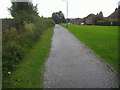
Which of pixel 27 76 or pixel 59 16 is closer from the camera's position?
pixel 27 76

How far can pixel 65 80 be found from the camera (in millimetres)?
5352

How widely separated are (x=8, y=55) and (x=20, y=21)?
13103 millimetres

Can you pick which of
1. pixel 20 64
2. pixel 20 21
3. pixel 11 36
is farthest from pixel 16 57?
pixel 20 21

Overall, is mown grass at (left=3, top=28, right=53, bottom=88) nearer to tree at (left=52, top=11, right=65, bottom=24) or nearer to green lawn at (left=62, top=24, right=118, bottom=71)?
green lawn at (left=62, top=24, right=118, bottom=71)

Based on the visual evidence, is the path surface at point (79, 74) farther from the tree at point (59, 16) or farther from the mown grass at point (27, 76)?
the tree at point (59, 16)

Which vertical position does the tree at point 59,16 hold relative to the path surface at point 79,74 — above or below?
above

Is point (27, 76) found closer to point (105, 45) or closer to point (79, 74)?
point (79, 74)

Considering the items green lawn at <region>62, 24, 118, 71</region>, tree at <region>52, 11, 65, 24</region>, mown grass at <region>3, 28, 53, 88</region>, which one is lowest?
mown grass at <region>3, 28, 53, 88</region>

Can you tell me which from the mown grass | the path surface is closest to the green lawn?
Answer: the path surface

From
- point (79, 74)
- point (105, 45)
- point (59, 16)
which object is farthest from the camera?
point (59, 16)

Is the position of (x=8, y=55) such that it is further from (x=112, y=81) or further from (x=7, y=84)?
(x=112, y=81)

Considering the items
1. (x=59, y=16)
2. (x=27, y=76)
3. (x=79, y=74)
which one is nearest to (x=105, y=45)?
(x=79, y=74)

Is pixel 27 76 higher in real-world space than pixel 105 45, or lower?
lower

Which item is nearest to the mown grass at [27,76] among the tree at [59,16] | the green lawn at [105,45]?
the green lawn at [105,45]
